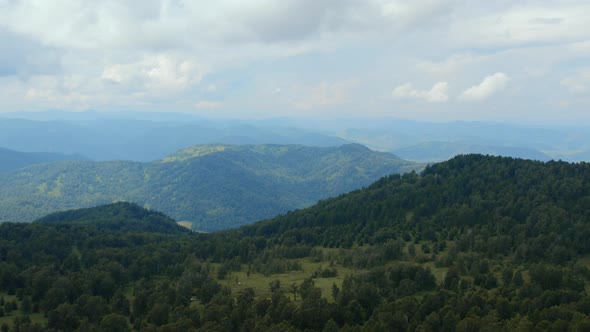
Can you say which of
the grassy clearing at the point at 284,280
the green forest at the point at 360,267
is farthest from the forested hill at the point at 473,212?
the grassy clearing at the point at 284,280

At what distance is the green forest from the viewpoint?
71.1 metres

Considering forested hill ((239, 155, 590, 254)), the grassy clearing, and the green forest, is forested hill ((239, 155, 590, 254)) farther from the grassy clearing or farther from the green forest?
the grassy clearing

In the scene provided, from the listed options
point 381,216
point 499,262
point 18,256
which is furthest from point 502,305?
point 18,256

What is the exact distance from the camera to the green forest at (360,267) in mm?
71125

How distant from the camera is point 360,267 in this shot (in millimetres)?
118438

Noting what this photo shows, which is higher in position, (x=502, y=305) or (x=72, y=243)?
(x=502, y=305)

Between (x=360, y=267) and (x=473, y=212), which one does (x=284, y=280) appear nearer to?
(x=360, y=267)

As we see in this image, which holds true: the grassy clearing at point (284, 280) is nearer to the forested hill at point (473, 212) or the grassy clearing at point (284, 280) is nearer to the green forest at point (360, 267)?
the green forest at point (360, 267)

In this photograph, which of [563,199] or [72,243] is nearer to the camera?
[563,199]

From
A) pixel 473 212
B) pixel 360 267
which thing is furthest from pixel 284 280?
pixel 473 212

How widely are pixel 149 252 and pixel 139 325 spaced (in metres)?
60.5

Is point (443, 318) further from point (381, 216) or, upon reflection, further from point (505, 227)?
point (381, 216)

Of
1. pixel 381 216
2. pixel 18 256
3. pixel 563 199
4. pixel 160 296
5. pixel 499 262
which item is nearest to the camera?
pixel 160 296

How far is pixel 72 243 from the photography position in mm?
144625
